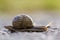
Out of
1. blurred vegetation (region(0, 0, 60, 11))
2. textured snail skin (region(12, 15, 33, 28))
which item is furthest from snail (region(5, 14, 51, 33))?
blurred vegetation (region(0, 0, 60, 11))

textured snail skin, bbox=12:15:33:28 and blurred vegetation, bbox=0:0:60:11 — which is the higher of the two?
blurred vegetation, bbox=0:0:60:11

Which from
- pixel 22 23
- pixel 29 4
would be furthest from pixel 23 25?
pixel 29 4

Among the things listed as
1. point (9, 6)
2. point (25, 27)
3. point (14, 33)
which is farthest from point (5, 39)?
point (9, 6)

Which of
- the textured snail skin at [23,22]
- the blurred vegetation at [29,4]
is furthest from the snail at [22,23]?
the blurred vegetation at [29,4]

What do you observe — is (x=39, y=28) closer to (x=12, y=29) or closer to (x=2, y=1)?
(x=12, y=29)

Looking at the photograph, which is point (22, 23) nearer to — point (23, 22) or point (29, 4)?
point (23, 22)

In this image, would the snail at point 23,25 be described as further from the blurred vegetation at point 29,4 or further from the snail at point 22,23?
the blurred vegetation at point 29,4

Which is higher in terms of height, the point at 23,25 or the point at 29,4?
the point at 29,4

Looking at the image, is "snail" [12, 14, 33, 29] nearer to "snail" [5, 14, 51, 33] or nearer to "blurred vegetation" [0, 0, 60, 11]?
"snail" [5, 14, 51, 33]

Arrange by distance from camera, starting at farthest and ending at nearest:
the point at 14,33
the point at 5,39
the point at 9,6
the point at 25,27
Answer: the point at 9,6 < the point at 25,27 < the point at 14,33 < the point at 5,39

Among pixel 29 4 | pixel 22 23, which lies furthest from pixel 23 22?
pixel 29 4

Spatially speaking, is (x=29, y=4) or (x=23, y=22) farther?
(x=29, y=4)
